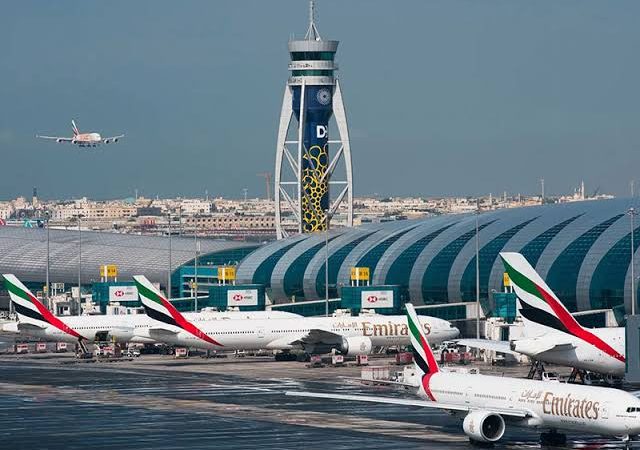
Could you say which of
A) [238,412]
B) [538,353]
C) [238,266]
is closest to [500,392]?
[538,353]

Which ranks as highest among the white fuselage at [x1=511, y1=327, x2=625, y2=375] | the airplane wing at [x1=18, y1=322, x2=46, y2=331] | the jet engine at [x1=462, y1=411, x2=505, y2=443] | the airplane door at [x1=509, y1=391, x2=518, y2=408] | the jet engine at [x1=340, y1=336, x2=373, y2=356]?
the airplane wing at [x1=18, y1=322, x2=46, y2=331]

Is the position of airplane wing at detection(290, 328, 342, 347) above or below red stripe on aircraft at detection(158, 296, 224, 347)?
below

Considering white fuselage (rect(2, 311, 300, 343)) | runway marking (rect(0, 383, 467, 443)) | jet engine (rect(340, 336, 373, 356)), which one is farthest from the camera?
white fuselage (rect(2, 311, 300, 343))

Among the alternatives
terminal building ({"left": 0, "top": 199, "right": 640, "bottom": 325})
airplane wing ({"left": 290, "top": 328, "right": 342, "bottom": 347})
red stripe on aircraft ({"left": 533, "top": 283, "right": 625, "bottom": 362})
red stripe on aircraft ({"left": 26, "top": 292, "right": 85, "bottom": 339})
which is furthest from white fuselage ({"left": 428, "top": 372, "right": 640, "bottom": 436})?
red stripe on aircraft ({"left": 26, "top": 292, "right": 85, "bottom": 339})

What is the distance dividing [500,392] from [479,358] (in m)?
48.0

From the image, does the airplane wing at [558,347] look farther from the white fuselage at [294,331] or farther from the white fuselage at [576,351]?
the white fuselage at [294,331]

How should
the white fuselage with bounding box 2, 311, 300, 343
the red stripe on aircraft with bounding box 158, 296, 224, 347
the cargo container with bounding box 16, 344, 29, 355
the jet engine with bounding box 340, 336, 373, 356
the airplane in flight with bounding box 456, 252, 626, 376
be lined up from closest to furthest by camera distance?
the airplane in flight with bounding box 456, 252, 626, 376 → the jet engine with bounding box 340, 336, 373, 356 → the red stripe on aircraft with bounding box 158, 296, 224, 347 → the white fuselage with bounding box 2, 311, 300, 343 → the cargo container with bounding box 16, 344, 29, 355

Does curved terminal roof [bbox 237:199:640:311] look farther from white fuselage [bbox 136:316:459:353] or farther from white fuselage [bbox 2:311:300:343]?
white fuselage [bbox 2:311:300:343]

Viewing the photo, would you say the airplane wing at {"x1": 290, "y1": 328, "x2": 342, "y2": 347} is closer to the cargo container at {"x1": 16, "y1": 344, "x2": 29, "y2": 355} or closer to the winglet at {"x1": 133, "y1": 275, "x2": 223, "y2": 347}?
the winglet at {"x1": 133, "y1": 275, "x2": 223, "y2": 347}

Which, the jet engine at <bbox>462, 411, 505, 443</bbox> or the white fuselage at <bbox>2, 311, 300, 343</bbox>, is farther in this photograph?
the white fuselage at <bbox>2, 311, 300, 343</bbox>

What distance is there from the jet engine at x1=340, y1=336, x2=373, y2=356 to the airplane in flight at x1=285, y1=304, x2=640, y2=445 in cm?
4153

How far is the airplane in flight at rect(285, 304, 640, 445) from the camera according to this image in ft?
209

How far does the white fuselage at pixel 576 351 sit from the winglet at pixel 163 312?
39.8 m

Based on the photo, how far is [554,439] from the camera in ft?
224
